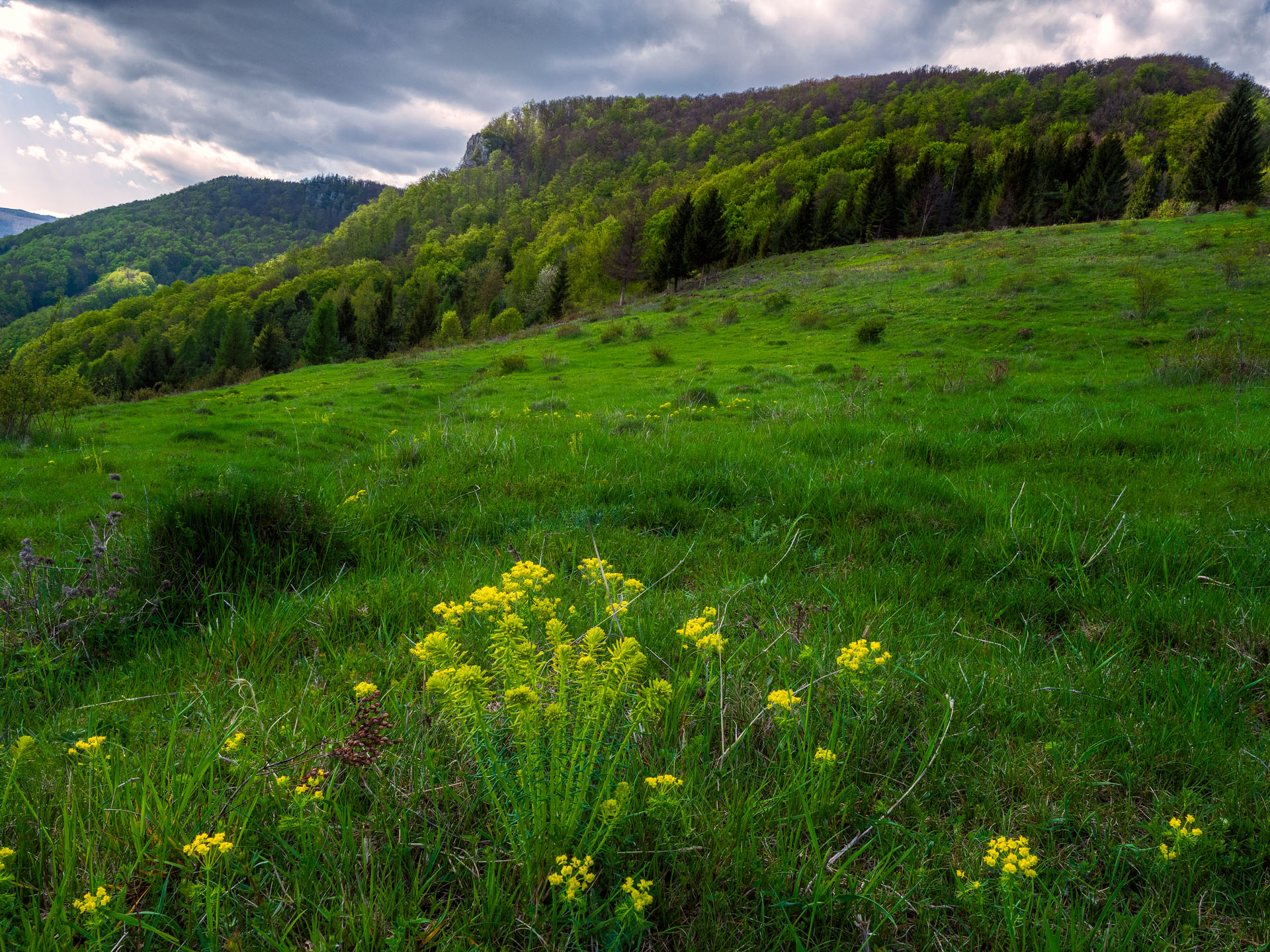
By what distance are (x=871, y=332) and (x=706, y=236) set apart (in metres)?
38.8

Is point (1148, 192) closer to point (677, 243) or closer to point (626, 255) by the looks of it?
point (677, 243)

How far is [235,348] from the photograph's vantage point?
67.5m

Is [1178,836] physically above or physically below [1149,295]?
below

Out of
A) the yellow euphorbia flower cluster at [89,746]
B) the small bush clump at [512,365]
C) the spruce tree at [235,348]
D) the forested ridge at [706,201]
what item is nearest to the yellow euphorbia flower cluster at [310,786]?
the yellow euphorbia flower cluster at [89,746]

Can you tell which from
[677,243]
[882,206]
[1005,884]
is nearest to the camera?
[1005,884]

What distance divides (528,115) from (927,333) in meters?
189

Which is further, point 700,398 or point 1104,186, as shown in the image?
point 1104,186

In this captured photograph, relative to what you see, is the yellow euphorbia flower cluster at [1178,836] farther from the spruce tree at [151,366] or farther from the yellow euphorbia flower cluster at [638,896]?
the spruce tree at [151,366]

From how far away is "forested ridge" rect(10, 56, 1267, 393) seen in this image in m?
55.3

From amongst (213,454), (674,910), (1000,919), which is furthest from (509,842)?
(213,454)

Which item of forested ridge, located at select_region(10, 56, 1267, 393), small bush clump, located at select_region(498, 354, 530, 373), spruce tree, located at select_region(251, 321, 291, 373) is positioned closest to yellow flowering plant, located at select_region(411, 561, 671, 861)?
forested ridge, located at select_region(10, 56, 1267, 393)

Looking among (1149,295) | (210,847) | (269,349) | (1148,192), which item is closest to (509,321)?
(269,349)

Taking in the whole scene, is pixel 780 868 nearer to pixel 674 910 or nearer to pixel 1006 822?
pixel 674 910

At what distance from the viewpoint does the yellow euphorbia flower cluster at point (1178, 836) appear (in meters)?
1.25
